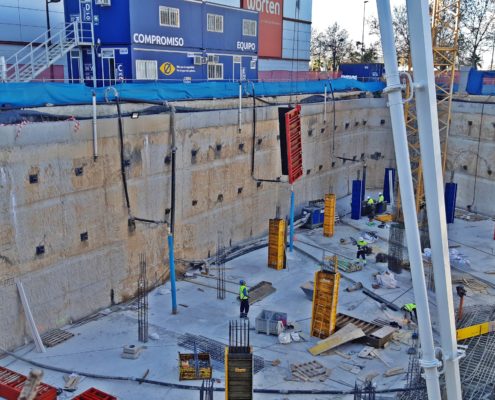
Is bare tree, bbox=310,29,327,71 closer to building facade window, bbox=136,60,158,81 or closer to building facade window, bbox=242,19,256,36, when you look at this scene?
building facade window, bbox=242,19,256,36

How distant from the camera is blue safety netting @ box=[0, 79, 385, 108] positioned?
15.4 m

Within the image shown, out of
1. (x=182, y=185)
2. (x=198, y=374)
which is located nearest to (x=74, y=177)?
(x=182, y=185)

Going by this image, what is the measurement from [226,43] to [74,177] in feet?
54.9

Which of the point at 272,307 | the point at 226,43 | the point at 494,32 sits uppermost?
the point at 494,32

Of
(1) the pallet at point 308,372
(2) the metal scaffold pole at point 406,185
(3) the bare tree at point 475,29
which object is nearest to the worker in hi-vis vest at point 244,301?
(1) the pallet at point 308,372

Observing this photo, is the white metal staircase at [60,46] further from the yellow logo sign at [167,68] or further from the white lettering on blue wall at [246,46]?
the white lettering on blue wall at [246,46]

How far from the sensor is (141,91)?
19.0 metres

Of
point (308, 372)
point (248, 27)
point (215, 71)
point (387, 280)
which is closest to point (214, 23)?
point (215, 71)

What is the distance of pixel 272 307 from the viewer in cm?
1680

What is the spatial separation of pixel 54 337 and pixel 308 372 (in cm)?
656

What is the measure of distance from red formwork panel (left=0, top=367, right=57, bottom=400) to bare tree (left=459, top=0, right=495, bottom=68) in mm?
54396

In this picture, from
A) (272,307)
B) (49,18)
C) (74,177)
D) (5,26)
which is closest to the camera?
(74,177)

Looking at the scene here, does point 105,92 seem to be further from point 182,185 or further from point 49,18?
point 49,18

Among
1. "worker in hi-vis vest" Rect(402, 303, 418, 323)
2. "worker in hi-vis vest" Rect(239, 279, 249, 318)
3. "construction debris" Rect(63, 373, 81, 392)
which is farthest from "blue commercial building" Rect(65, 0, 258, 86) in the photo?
"worker in hi-vis vest" Rect(402, 303, 418, 323)
